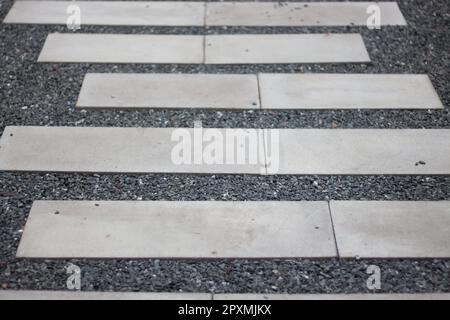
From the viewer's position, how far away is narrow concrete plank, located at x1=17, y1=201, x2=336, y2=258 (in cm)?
329

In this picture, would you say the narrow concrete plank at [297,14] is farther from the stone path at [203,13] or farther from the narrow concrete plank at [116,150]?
the narrow concrete plank at [116,150]

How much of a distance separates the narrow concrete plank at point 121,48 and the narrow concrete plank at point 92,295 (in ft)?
7.34

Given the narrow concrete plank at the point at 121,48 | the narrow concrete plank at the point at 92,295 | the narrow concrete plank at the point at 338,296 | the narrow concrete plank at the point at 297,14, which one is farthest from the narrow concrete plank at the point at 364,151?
the narrow concrete plank at the point at 297,14

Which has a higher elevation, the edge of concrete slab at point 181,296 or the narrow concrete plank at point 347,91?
the narrow concrete plank at point 347,91

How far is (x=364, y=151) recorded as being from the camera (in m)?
3.96

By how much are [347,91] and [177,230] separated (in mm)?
1815

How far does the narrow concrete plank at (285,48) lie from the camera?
190 inches

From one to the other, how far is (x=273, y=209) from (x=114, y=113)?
1403mm

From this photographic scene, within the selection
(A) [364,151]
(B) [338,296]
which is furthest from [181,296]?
(A) [364,151]

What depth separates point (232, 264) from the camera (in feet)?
10.6

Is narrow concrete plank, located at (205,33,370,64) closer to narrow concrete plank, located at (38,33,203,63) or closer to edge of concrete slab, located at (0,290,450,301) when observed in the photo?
narrow concrete plank, located at (38,33,203,63)

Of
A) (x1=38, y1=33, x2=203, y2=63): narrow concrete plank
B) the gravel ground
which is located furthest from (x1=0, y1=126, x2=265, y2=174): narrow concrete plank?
(x1=38, y1=33, x2=203, y2=63): narrow concrete plank

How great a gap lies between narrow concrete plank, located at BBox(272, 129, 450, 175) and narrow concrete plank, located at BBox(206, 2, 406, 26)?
1530mm

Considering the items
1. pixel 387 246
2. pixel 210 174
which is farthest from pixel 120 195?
pixel 387 246
